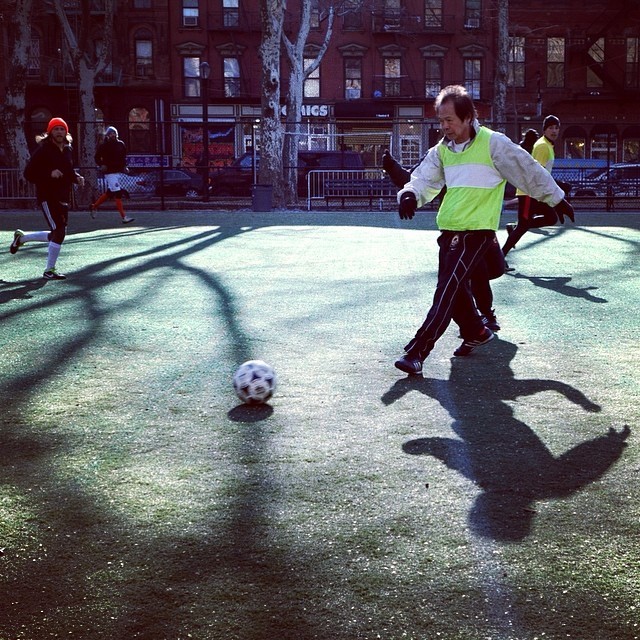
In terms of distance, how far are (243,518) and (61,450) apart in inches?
51.8

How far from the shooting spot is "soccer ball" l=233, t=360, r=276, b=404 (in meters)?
5.38

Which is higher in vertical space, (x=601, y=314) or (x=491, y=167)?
(x=491, y=167)

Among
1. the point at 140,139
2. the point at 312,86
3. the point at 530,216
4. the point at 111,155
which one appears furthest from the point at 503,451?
the point at 312,86

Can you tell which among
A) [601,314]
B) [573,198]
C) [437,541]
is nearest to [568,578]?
[437,541]

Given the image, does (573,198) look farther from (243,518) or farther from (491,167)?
→ (243,518)

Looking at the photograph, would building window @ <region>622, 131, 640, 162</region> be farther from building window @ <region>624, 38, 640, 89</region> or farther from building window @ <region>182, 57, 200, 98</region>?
building window @ <region>182, 57, 200, 98</region>

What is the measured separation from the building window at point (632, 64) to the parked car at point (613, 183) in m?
24.8

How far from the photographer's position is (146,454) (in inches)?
176

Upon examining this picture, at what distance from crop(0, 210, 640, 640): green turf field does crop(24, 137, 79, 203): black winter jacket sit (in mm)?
2036

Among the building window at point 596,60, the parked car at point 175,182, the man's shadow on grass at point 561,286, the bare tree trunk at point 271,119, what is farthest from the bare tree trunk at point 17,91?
the building window at point 596,60

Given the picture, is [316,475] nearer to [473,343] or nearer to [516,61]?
[473,343]

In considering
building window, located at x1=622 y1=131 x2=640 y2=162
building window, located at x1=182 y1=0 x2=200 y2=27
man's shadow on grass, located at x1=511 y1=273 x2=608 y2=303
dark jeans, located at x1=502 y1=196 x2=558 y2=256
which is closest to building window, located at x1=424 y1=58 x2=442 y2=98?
building window, located at x1=622 y1=131 x2=640 y2=162

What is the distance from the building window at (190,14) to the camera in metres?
49.5

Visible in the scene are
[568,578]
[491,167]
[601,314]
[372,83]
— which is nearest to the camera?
[568,578]
